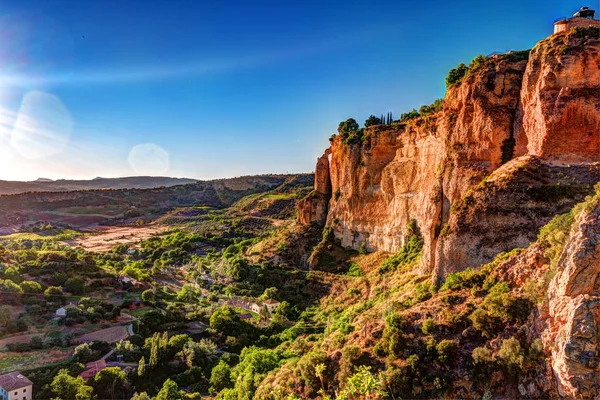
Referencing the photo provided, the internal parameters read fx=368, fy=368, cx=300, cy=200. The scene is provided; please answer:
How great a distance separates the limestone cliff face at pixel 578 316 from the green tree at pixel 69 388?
26118mm

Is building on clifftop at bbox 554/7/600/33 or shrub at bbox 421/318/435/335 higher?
building on clifftop at bbox 554/7/600/33

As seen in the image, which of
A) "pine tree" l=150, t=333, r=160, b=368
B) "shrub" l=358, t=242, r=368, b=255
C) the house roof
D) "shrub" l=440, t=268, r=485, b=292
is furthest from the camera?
"shrub" l=358, t=242, r=368, b=255

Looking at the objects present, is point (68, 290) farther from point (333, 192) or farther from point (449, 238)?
point (449, 238)

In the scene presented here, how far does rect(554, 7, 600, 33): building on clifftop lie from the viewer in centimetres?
2402

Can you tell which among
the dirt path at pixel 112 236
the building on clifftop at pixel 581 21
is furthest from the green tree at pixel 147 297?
the building on clifftop at pixel 581 21

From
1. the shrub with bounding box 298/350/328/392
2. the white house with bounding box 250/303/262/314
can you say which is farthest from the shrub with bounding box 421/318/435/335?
the white house with bounding box 250/303/262/314

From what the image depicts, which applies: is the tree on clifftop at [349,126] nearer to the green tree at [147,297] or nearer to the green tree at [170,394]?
the green tree at [147,297]

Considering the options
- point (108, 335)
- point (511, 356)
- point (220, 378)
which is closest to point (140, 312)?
point (108, 335)

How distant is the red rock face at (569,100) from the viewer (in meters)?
22.0

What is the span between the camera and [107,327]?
35125 millimetres

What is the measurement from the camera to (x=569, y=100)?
2222cm

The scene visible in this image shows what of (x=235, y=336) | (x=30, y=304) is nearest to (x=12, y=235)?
(x=30, y=304)

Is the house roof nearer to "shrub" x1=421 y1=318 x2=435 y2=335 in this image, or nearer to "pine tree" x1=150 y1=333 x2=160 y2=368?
"pine tree" x1=150 y1=333 x2=160 y2=368

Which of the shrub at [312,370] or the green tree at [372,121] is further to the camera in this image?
the green tree at [372,121]
